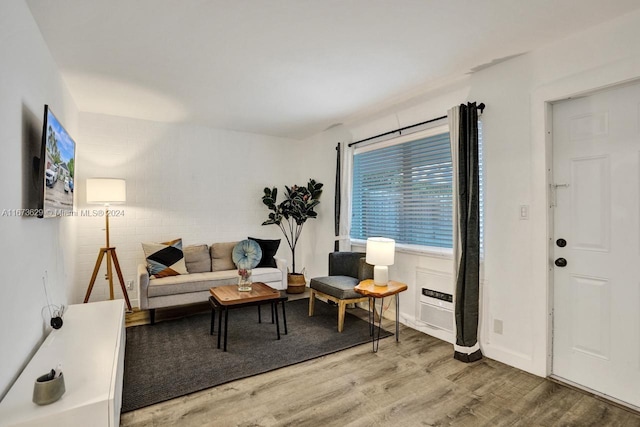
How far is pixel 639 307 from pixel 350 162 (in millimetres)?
3156

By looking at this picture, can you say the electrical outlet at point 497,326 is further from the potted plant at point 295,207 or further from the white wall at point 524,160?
the potted plant at point 295,207

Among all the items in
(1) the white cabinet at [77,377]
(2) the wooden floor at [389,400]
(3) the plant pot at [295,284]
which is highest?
(1) the white cabinet at [77,377]

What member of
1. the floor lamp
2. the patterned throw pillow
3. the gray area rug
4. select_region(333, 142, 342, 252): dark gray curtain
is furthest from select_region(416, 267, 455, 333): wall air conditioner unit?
the floor lamp

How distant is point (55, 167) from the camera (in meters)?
2.20

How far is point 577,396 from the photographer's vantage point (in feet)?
7.30

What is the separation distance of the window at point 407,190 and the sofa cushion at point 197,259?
2.05 metres

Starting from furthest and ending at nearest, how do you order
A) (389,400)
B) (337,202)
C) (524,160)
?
(337,202), (524,160), (389,400)

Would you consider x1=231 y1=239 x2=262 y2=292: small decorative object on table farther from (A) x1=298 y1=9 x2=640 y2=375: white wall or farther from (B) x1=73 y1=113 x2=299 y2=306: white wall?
(A) x1=298 y1=9 x2=640 y2=375: white wall

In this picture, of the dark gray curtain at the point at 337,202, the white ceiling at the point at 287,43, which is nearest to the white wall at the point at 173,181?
the white ceiling at the point at 287,43

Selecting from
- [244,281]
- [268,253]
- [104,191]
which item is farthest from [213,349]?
[104,191]

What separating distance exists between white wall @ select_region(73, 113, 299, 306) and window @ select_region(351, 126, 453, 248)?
170 centimetres

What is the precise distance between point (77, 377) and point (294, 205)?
368 cm

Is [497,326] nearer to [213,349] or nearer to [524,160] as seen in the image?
[524,160]

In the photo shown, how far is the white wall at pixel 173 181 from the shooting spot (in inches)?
162
